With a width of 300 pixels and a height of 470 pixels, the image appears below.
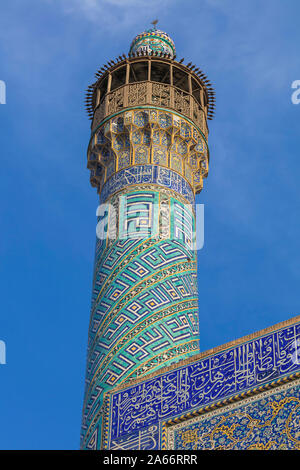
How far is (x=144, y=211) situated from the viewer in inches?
344

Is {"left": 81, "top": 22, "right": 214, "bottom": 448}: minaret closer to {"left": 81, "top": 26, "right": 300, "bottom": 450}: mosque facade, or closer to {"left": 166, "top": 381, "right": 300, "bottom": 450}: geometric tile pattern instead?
{"left": 81, "top": 26, "right": 300, "bottom": 450}: mosque facade

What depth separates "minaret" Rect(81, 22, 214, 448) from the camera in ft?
25.4

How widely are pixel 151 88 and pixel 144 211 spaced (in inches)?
69.2

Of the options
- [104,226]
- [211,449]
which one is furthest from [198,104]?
[211,449]

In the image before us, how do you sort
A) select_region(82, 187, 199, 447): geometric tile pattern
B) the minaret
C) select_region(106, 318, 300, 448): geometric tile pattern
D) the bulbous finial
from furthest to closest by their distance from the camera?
the bulbous finial < the minaret < select_region(82, 187, 199, 447): geometric tile pattern < select_region(106, 318, 300, 448): geometric tile pattern

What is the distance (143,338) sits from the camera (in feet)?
25.5

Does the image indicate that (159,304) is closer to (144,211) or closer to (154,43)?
(144,211)

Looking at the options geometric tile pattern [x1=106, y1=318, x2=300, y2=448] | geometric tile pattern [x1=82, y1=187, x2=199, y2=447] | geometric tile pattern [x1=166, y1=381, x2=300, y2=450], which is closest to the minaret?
geometric tile pattern [x1=82, y1=187, x2=199, y2=447]

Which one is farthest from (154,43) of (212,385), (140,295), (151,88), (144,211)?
(212,385)

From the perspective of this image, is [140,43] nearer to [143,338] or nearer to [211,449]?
[143,338]

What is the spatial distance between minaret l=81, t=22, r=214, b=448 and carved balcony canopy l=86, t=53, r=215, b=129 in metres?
0.01

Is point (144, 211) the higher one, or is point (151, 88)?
point (151, 88)
